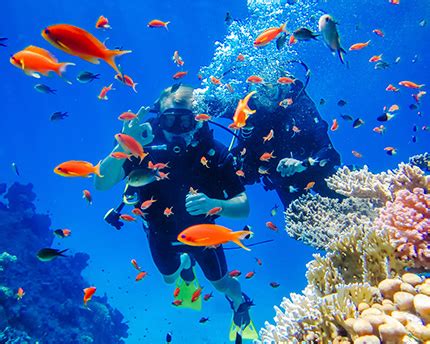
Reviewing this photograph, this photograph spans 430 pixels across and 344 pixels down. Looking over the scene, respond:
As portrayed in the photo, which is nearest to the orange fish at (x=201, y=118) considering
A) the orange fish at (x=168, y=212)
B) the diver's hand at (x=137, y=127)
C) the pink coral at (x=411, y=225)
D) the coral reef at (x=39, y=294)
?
the diver's hand at (x=137, y=127)

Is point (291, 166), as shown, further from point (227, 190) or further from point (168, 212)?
point (168, 212)

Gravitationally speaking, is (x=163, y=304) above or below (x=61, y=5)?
below

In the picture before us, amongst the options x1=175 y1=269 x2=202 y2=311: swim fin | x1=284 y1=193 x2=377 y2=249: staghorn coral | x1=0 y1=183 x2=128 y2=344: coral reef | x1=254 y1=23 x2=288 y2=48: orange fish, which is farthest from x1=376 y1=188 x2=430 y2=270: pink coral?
x1=0 y1=183 x2=128 y2=344: coral reef

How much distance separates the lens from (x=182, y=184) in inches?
235

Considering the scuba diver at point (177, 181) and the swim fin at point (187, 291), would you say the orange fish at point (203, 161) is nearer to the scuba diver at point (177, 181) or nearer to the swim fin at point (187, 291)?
the scuba diver at point (177, 181)

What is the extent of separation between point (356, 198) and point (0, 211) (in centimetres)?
1637

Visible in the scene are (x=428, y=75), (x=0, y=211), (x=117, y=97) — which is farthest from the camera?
(x=428, y=75)

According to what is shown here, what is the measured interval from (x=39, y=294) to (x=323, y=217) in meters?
11.9

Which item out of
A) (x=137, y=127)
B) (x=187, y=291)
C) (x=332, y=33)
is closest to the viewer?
(x=332, y=33)

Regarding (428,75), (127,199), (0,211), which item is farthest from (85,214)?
(428,75)

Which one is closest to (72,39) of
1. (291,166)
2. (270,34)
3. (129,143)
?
(129,143)

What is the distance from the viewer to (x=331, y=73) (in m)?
47.9

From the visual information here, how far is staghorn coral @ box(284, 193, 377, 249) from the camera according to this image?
523 centimetres

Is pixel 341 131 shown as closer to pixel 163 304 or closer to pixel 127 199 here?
pixel 163 304
